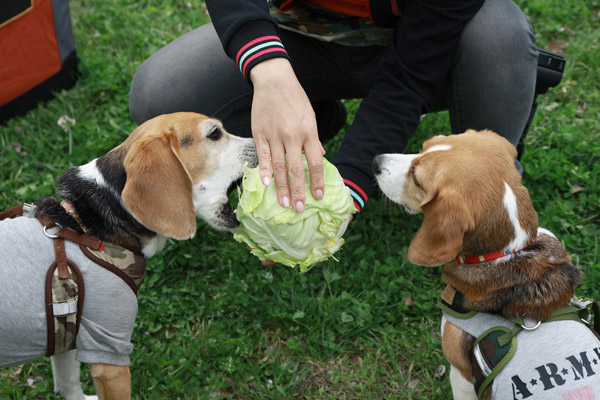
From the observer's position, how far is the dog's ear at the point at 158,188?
2525mm

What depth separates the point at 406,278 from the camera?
3.74 metres

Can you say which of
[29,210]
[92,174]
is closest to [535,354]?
[92,174]

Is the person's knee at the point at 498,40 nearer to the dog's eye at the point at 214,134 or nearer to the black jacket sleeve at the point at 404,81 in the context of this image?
the black jacket sleeve at the point at 404,81

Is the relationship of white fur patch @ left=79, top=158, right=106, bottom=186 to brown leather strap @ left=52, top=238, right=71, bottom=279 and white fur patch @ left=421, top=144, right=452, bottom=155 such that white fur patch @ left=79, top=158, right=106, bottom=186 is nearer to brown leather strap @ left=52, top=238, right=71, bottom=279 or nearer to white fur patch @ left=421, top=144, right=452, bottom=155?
brown leather strap @ left=52, top=238, right=71, bottom=279

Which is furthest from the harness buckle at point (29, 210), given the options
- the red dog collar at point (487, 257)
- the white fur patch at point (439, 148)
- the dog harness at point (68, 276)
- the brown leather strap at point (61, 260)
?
the red dog collar at point (487, 257)

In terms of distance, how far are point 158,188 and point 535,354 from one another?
1.78 metres

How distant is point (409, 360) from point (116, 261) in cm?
184

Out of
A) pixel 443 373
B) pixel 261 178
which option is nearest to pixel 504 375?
pixel 443 373

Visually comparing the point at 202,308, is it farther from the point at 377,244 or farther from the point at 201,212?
Answer: the point at 377,244

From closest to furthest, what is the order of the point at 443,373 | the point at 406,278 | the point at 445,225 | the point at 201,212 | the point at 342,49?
the point at 445,225
the point at 201,212
the point at 443,373
the point at 342,49
the point at 406,278

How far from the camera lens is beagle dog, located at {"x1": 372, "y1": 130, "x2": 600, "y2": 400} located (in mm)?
2363

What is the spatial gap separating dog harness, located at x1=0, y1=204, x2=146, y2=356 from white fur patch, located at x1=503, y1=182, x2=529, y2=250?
1764 millimetres

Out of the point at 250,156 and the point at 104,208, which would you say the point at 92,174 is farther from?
the point at 250,156

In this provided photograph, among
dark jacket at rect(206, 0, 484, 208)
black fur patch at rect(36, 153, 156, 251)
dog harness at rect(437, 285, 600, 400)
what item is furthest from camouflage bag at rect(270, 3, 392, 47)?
dog harness at rect(437, 285, 600, 400)
